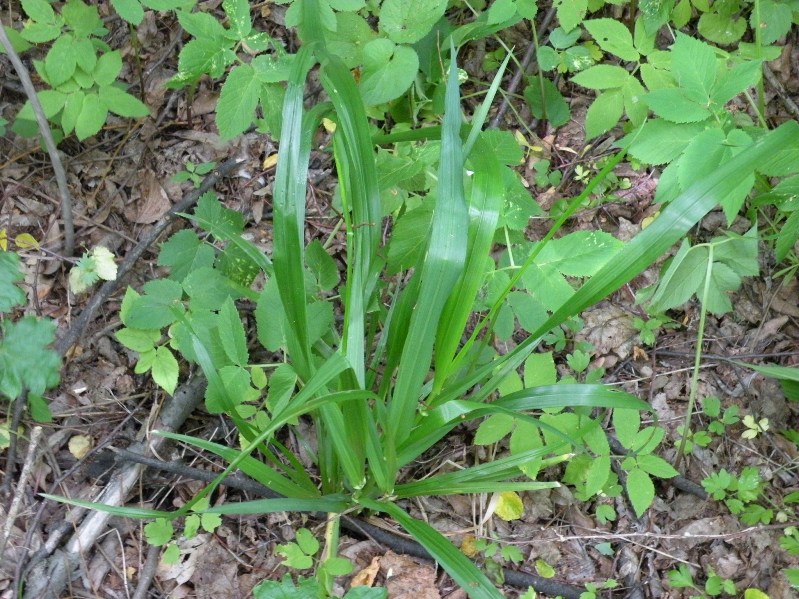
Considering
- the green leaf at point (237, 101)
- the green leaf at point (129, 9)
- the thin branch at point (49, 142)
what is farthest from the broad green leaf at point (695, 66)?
the thin branch at point (49, 142)

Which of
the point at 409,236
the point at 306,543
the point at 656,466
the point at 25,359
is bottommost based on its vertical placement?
the point at 306,543

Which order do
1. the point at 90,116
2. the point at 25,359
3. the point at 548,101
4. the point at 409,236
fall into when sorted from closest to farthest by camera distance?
the point at 25,359
the point at 409,236
the point at 90,116
the point at 548,101

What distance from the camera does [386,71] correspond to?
1.47 metres

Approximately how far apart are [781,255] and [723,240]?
15 cm

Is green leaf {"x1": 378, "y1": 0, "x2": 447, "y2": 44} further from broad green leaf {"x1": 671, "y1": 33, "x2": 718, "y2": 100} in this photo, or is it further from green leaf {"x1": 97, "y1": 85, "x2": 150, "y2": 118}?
green leaf {"x1": 97, "y1": 85, "x2": 150, "y2": 118}

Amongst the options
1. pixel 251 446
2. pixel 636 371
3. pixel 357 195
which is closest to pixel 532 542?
pixel 636 371

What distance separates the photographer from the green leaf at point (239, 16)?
146 cm

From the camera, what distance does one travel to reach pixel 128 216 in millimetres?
1852

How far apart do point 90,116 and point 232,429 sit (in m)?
0.83

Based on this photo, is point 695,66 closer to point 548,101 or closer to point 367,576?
point 548,101

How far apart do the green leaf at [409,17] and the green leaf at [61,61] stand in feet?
2.42

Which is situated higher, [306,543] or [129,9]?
[129,9]

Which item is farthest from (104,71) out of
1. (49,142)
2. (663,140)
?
(663,140)

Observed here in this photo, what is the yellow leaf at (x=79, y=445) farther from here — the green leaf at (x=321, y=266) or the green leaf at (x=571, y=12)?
the green leaf at (x=571, y=12)
